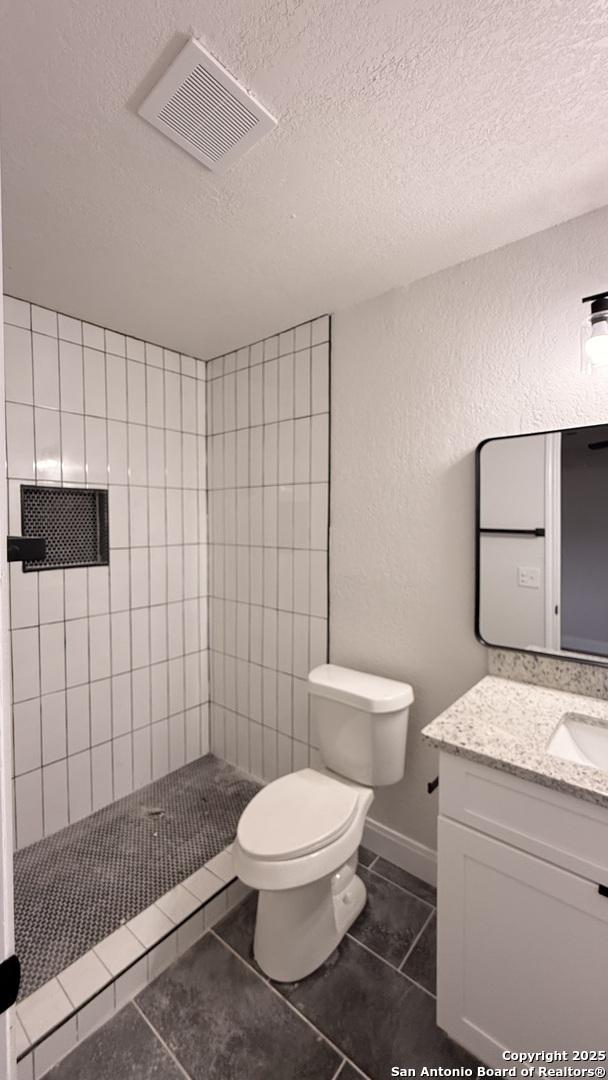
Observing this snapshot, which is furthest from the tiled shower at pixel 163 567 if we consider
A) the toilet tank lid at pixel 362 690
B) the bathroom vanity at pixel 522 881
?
the bathroom vanity at pixel 522 881

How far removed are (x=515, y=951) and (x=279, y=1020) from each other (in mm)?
715

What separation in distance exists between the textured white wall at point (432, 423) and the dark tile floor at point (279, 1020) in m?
0.44

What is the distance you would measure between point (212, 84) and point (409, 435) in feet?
3.64

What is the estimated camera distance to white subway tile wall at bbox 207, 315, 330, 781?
6.50 ft

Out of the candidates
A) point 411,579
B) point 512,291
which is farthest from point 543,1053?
point 512,291

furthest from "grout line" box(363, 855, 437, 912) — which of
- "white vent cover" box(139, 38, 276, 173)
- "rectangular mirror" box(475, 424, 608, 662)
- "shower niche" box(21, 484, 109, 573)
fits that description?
"white vent cover" box(139, 38, 276, 173)

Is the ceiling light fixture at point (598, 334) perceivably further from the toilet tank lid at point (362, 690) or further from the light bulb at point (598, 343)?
the toilet tank lid at point (362, 690)

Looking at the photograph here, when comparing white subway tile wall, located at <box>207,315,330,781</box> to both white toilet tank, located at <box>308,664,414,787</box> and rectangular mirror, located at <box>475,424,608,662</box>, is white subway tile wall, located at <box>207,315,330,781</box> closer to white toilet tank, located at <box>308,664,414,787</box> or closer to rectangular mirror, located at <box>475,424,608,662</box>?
white toilet tank, located at <box>308,664,414,787</box>

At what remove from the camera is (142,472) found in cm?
220

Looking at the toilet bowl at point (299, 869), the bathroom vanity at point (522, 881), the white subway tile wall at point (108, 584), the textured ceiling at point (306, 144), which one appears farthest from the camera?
the white subway tile wall at point (108, 584)

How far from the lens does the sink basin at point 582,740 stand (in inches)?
45.1

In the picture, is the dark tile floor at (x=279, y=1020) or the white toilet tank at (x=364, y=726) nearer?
the dark tile floor at (x=279, y=1020)

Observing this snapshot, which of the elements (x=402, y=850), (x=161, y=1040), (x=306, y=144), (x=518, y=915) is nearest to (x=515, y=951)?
(x=518, y=915)

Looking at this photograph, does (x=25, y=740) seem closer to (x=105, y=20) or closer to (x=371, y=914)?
(x=371, y=914)
